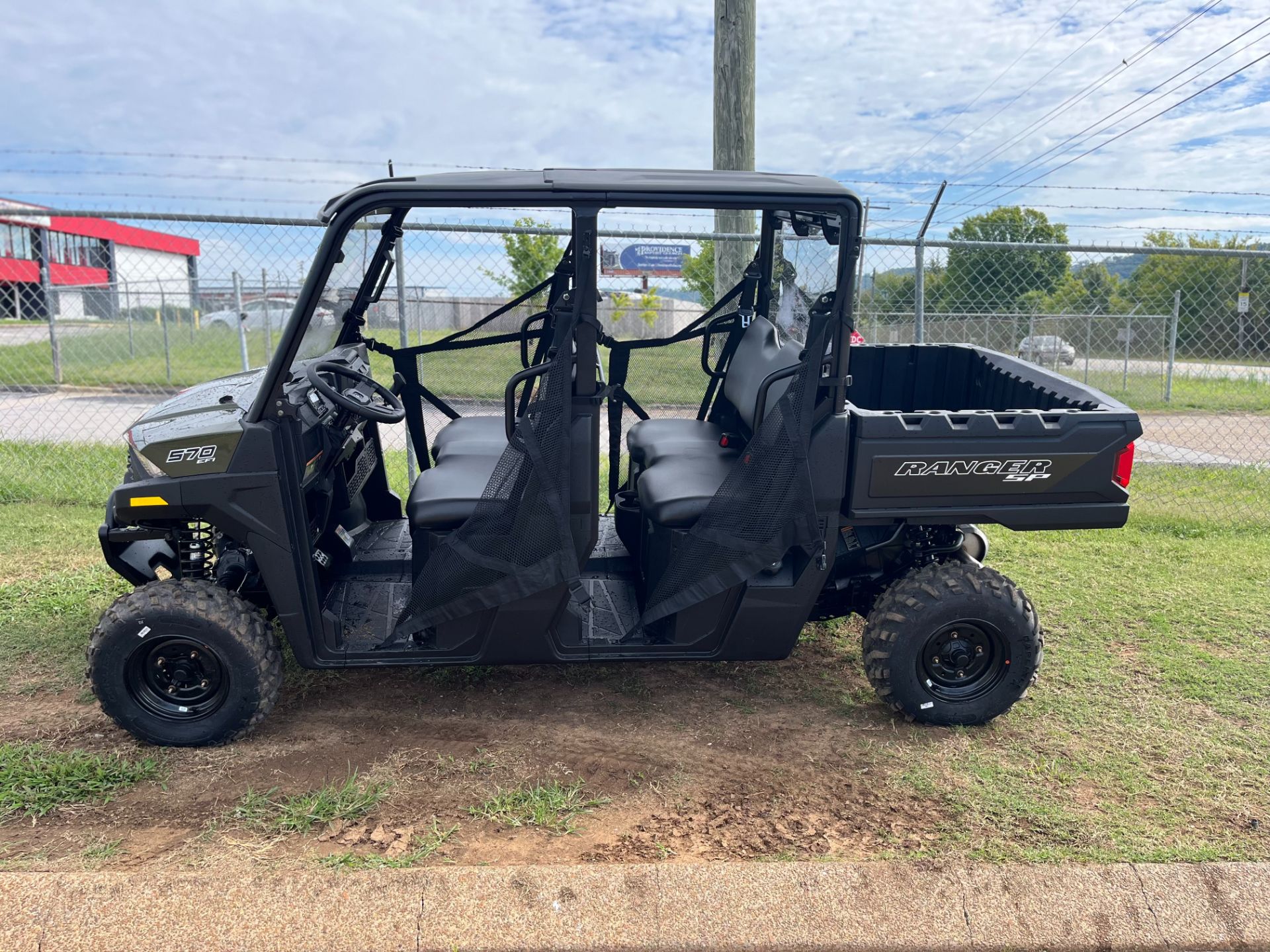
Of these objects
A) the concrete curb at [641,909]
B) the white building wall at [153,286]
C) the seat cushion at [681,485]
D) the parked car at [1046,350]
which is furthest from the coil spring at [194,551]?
the parked car at [1046,350]

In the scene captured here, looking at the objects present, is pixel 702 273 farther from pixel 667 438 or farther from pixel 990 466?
pixel 990 466

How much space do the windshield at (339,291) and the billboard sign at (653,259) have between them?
2.74m

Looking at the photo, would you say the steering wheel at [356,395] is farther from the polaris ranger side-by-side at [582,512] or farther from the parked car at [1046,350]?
the parked car at [1046,350]

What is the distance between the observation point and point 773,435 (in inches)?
117

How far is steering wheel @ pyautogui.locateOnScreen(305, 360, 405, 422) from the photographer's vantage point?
2.98m

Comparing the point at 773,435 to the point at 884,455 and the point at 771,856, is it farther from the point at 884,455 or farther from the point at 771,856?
the point at 771,856

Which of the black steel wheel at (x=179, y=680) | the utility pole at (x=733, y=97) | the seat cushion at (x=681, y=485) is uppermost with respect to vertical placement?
the utility pole at (x=733, y=97)

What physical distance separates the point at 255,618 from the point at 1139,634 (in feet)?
12.1

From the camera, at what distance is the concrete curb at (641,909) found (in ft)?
7.62

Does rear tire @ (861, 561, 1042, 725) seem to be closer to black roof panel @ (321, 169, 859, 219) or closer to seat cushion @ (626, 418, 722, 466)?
seat cushion @ (626, 418, 722, 466)

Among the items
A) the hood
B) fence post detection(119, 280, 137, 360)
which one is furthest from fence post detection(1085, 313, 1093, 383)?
fence post detection(119, 280, 137, 360)

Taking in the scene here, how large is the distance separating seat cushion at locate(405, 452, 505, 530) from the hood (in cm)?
60

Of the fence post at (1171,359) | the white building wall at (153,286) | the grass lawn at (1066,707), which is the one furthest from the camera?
the fence post at (1171,359)

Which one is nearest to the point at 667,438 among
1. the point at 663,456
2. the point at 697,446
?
the point at 697,446
